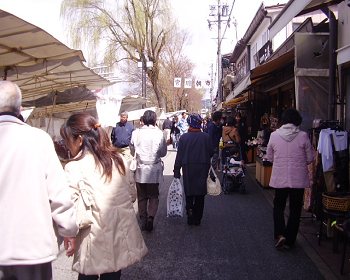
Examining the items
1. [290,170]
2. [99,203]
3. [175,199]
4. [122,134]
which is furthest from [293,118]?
[122,134]

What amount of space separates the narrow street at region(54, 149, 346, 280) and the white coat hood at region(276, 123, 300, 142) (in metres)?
1.48

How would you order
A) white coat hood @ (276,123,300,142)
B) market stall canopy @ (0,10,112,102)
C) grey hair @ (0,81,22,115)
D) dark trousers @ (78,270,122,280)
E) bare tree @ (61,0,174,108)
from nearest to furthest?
1. grey hair @ (0,81,22,115)
2. dark trousers @ (78,270,122,280)
3. market stall canopy @ (0,10,112,102)
4. white coat hood @ (276,123,300,142)
5. bare tree @ (61,0,174,108)

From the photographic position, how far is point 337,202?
540cm

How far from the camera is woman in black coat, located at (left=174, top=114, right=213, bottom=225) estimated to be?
679 cm

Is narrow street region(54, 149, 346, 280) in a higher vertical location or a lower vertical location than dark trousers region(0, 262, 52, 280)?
lower

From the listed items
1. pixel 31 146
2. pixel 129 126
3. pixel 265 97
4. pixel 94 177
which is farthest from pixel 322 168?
pixel 265 97

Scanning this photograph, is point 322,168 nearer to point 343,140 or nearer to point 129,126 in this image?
point 343,140

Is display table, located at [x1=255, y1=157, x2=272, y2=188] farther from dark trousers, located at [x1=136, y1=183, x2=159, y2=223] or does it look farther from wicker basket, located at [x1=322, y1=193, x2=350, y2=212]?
wicker basket, located at [x1=322, y1=193, x2=350, y2=212]

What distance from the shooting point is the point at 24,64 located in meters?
6.69

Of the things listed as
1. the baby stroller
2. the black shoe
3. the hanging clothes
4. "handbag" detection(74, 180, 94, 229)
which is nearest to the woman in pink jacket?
the hanging clothes

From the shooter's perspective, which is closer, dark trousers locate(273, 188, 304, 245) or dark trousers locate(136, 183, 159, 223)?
dark trousers locate(273, 188, 304, 245)

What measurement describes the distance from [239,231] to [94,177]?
4.05m

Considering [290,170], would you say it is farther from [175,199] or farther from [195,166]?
[175,199]

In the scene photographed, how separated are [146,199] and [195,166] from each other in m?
0.92
